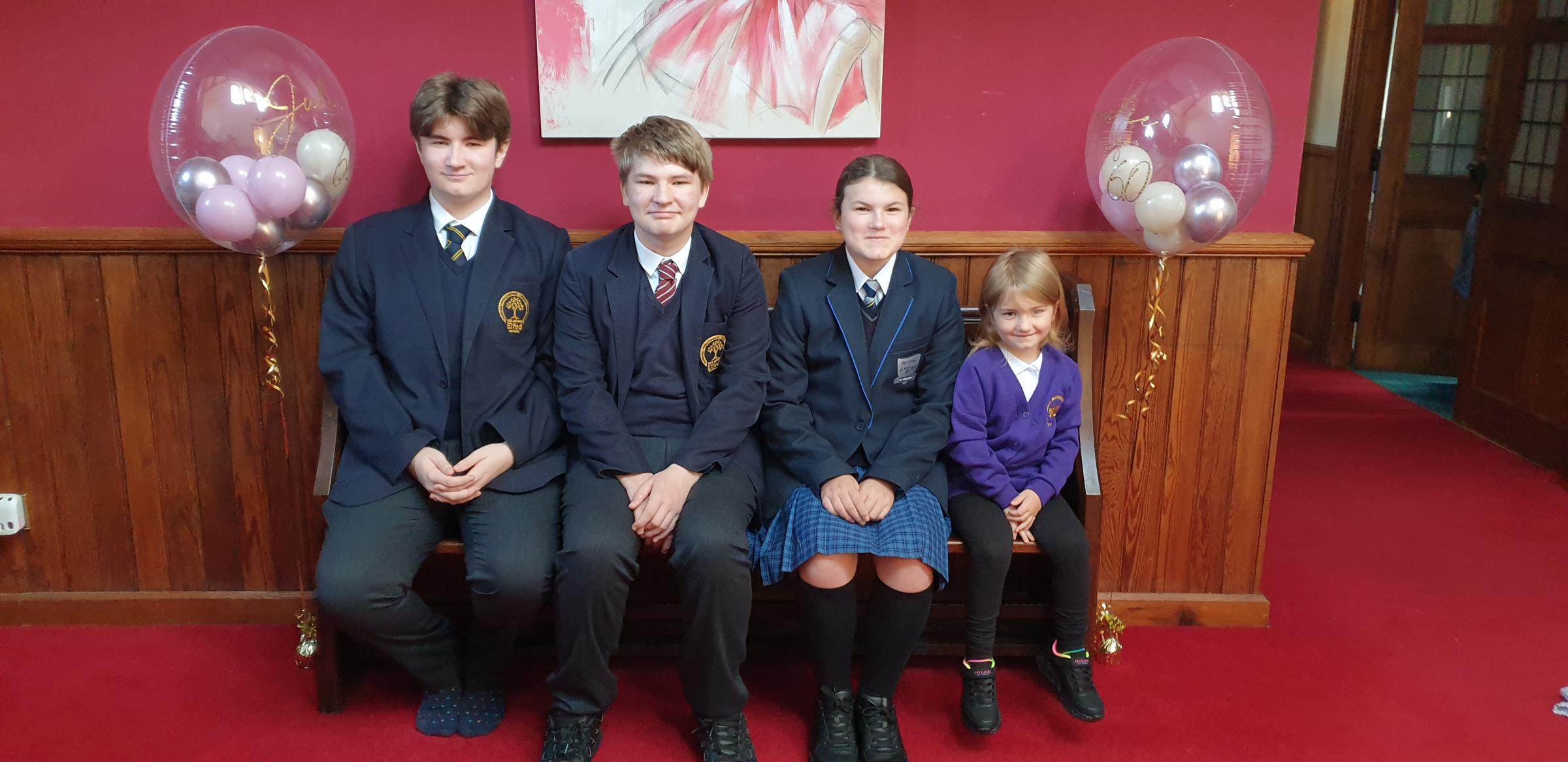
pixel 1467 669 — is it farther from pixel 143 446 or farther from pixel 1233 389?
pixel 143 446

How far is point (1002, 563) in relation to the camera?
2.08m

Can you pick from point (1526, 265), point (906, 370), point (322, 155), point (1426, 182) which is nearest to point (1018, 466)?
point (906, 370)

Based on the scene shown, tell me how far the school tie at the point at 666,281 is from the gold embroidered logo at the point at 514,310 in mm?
263

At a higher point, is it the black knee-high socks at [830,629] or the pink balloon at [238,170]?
the pink balloon at [238,170]

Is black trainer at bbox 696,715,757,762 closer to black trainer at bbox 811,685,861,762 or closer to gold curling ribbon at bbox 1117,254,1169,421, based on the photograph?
black trainer at bbox 811,685,861,762

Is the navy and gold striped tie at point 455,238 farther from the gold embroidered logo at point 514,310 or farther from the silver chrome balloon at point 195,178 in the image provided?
the silver chrome balloon at point 195,178

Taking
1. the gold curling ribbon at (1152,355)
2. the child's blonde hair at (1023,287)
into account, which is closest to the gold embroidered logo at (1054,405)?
the child's blonde hair at (1023,287)

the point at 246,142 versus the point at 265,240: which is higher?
the point at 246,142

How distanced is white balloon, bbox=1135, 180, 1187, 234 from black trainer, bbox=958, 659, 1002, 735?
905 millimetres

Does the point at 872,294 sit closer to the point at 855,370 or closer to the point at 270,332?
the point at 855,370

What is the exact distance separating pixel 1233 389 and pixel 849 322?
959 mm

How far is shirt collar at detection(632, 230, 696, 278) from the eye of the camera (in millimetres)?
2158

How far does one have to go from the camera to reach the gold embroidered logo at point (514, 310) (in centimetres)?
214

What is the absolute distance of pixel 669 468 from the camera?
6.88 feet
